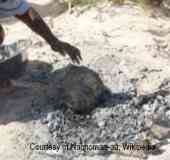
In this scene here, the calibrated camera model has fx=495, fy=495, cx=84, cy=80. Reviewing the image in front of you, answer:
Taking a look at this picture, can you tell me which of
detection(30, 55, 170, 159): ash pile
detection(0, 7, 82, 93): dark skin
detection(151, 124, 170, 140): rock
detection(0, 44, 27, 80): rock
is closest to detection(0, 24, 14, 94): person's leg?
detection(0, 44, 27, 80): rock

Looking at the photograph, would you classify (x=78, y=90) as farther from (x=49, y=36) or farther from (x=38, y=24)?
(x=38, y=24)

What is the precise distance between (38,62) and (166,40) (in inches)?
50.1

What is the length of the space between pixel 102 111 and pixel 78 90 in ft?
0.81

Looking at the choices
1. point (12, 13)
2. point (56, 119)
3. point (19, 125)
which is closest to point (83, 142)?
point (56, 119)

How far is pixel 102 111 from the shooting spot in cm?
367

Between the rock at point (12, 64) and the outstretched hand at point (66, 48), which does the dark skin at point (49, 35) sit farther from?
the rock at point (12, 64)

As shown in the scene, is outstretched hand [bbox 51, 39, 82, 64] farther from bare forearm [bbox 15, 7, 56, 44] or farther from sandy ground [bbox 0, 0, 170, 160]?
sandy ground [bbox 0, 0, 170, 160]

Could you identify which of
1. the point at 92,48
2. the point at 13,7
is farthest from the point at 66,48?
the point at 92,48

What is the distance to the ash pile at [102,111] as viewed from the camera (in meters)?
3.46

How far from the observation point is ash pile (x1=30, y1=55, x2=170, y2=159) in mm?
3455

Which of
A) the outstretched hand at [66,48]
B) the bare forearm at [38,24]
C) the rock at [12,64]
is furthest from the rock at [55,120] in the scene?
the rock at [12,64]

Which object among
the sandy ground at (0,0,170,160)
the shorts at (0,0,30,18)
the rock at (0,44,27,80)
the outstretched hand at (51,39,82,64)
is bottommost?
the sandy ground at (0,0,170,160)

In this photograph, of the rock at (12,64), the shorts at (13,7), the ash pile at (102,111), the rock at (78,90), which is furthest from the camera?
the rock at (12,64)

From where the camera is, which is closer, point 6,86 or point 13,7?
point 13,7
